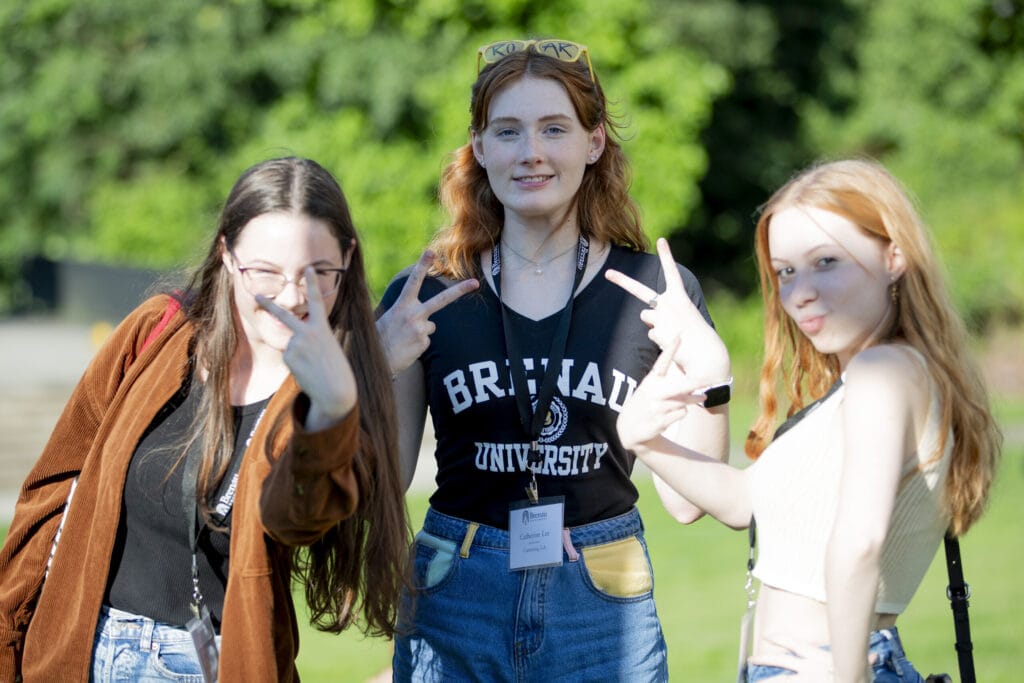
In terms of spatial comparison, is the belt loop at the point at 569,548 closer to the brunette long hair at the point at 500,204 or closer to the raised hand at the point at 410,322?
the raised hand at the point at 410,322

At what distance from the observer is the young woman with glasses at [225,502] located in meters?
2.53

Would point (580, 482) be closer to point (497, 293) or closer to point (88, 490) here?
point (497, 293)

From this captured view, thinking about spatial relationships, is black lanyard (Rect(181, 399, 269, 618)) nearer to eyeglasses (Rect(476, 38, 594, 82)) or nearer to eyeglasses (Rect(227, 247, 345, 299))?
eyeglasses (Rect(227, 247, 345, 299))

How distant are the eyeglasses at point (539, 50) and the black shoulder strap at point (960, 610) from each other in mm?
1386

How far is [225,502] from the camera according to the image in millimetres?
2605

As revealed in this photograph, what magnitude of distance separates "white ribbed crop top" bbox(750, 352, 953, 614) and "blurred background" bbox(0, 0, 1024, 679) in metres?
11.6

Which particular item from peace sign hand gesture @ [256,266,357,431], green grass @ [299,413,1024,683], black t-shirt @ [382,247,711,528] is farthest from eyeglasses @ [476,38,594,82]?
green grass @ [299,413,1024,683]

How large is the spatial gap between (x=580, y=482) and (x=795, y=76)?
23985mm

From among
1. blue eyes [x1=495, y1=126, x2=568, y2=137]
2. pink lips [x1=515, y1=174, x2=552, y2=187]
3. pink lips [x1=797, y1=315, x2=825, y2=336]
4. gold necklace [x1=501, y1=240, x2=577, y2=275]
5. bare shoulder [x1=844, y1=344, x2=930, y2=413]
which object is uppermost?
blue eyes [x1=495, y1=126, x2=568, y2=137]

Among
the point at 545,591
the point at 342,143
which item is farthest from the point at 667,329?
the point at 342,143

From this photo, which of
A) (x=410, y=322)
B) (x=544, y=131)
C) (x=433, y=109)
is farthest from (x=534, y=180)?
(x=433, y=109)

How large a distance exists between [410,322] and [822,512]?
101cm

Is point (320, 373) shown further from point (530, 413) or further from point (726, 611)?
point (726, 611)

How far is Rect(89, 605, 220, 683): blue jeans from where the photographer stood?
2.61m
